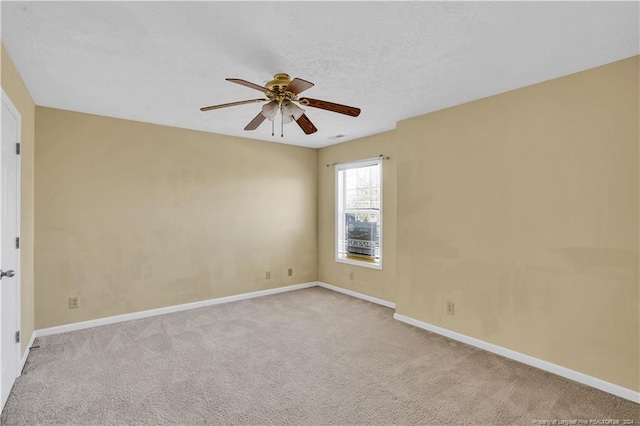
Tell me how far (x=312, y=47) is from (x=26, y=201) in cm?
302

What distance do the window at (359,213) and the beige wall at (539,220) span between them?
3.64 feet

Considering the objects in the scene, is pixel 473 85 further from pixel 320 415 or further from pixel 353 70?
pixel 320 415

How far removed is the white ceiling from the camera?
1903 millimetres

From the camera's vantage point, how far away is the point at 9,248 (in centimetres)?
256

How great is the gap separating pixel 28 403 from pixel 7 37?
250 centimetres

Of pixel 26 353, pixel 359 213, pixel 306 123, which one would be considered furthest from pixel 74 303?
pixel 359 213

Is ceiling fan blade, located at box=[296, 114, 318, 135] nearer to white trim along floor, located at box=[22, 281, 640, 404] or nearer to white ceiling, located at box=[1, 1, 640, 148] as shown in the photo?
white ceiling, located at box=[1, 1, 640, 148]

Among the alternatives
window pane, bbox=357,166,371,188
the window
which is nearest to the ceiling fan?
the window

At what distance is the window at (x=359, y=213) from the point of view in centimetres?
513

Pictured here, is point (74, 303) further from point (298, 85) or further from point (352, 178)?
point (352, 178)

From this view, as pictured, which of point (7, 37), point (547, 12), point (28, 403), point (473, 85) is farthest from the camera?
point (473, 85)

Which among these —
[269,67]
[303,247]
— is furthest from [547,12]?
[303,247]

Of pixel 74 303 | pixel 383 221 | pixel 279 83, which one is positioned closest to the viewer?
pixel 279 83

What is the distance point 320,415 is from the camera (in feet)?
7.48
